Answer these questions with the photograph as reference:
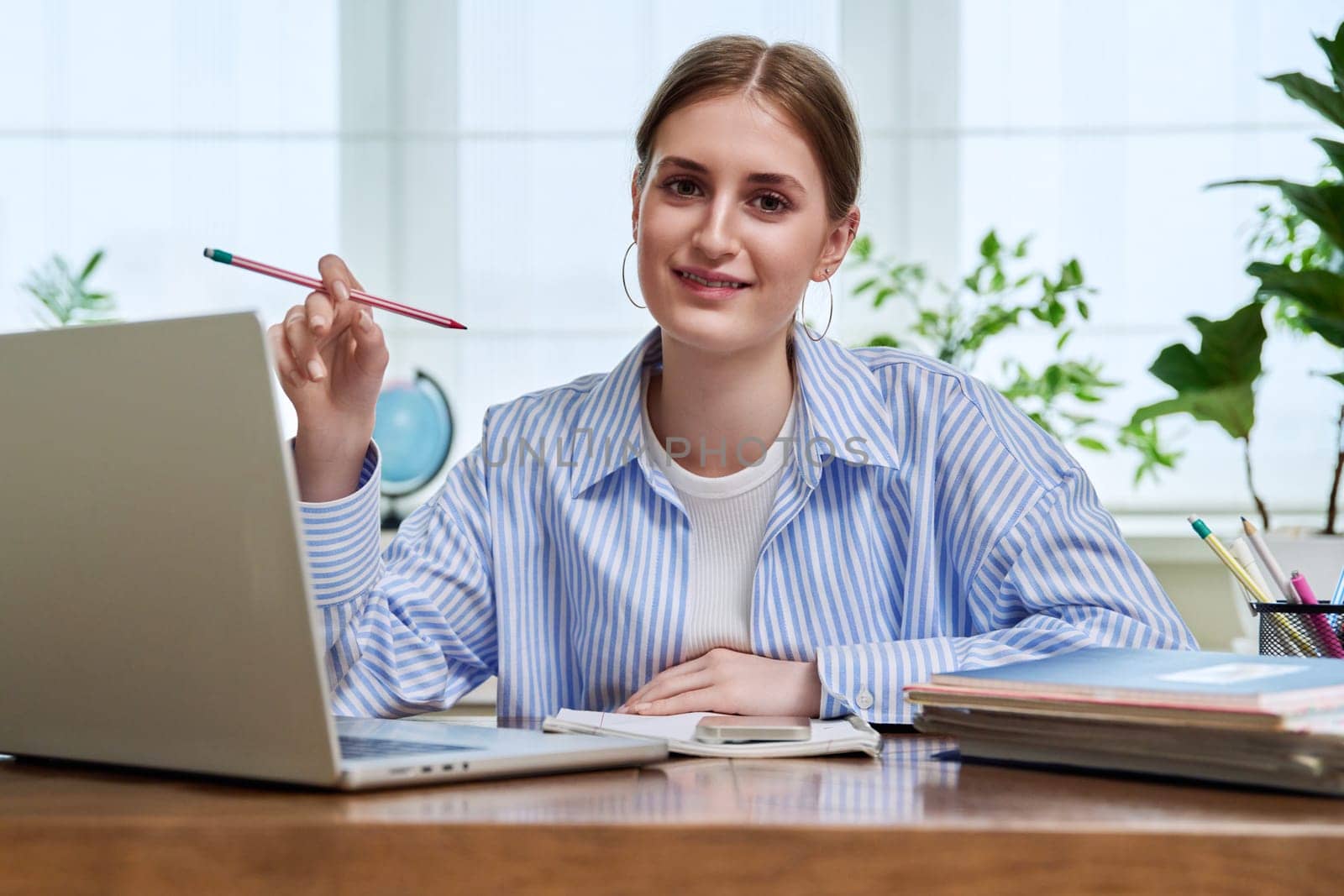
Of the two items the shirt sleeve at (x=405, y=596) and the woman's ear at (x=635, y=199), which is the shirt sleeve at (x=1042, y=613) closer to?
the shirt sleeve at (x=405, y=596)

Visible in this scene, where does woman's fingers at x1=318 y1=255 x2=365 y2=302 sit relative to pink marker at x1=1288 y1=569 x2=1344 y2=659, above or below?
above

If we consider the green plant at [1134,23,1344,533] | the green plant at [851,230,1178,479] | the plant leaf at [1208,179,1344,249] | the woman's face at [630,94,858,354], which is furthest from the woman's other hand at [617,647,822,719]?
the green plant at [851,230,1178,479]

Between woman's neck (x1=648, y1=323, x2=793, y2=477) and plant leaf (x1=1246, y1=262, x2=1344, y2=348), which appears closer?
woman's neck (x1=648, y1=323, x2=793, y2=477)

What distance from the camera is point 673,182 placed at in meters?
1.40

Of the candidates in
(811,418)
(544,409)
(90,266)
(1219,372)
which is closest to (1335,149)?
(1219,372)

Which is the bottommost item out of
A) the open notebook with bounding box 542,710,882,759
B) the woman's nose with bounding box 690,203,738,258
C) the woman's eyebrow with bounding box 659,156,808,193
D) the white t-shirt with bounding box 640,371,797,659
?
the open notebook with bounding box 542,710,882,759

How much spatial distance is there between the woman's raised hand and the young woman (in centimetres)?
3

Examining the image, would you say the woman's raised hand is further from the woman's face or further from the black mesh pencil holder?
the black mesh pencil holder

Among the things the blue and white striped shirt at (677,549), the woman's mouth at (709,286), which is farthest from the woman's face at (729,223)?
the blue and white striped shirt at (677,549)

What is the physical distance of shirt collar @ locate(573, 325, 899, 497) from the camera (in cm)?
139

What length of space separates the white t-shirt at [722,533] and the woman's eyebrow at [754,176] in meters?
0.26

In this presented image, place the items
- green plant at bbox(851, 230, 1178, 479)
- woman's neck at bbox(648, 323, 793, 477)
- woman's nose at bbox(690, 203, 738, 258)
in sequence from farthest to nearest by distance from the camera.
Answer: green plant at bbox(851, 230, 1178, 479) < woman's neck at bbox(648, 323, 793, 477) < woman's nose at bbox(690, 203, 738, 258)

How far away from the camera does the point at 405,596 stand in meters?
1.34

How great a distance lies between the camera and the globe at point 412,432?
8.46ft
